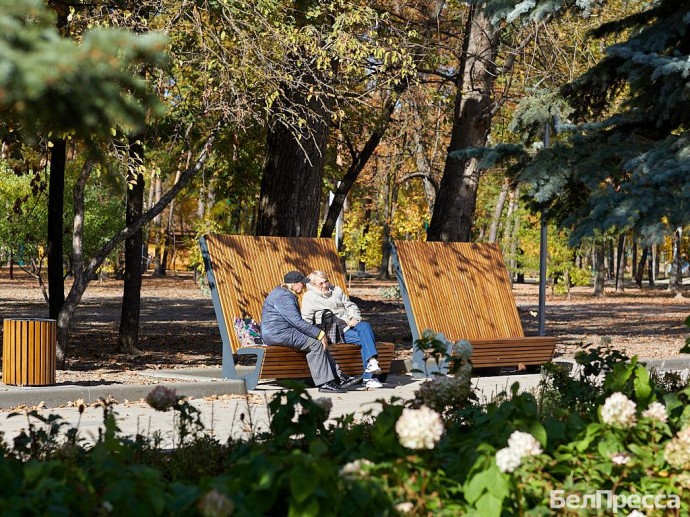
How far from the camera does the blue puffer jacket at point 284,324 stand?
12.1 metres

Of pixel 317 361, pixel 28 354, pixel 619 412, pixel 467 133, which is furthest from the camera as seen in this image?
pixel 467 133

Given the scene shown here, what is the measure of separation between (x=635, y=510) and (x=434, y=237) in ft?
47.5

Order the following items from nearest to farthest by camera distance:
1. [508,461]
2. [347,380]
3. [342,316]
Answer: [508,461] → [347,380] → [342,316]

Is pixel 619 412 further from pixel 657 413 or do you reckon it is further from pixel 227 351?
pixel 227 351

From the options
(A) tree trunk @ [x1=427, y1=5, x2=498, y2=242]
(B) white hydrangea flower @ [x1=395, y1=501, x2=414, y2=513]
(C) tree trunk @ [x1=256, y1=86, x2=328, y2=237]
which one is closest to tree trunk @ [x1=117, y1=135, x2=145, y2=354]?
(C) tree trunk @ [x1=256, y1=86, x2=328, y2=237]

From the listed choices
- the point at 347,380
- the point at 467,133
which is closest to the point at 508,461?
the point at 347,380

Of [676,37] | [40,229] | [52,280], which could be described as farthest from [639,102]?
[40,229]

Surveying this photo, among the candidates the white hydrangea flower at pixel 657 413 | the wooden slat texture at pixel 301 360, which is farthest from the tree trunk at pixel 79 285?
the white hydrangea flower at pixel 657 413

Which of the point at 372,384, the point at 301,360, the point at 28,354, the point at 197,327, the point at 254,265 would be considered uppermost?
the point at 254,265

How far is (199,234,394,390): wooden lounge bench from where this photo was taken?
12.0 meters

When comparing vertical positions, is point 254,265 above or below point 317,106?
below

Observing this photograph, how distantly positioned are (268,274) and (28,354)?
11.0ft

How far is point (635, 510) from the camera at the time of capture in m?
Result: 4.71

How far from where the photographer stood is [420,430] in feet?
14.3
